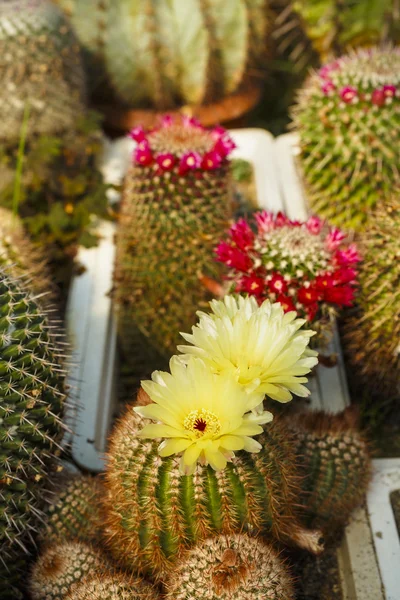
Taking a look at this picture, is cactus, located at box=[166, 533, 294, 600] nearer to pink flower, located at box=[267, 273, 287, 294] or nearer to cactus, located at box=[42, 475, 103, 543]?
cactus, located at box=[42, 475, 103, 543]

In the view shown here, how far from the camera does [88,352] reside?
2590 millimetres

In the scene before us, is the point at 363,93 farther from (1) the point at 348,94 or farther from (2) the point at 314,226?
(2) the point at 314,226

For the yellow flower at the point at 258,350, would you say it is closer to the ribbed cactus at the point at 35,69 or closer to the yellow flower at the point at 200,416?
the yellow flower at the point at 200,416

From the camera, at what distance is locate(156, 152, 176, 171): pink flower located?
2.28 metres

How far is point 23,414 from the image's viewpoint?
1642 mm

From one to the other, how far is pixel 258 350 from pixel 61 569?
2.46 feet

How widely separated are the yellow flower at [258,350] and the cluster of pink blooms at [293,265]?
0.39m

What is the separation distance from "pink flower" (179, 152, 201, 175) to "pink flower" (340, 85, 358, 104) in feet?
2.20

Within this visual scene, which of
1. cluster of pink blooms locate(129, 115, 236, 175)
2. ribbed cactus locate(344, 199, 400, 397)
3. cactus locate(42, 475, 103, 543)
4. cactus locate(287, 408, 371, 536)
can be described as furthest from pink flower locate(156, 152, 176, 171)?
cactus locate(42, 475, 103, 543)

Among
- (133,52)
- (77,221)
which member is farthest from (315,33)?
(77,221)

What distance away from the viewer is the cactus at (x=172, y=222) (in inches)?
91.3

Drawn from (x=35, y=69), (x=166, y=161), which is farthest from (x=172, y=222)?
(x=35, y=69)

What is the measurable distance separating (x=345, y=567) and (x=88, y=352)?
1192mm

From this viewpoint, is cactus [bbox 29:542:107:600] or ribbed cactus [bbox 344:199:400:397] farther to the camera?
ribbed cactus [bbox 344:199:400:397]
